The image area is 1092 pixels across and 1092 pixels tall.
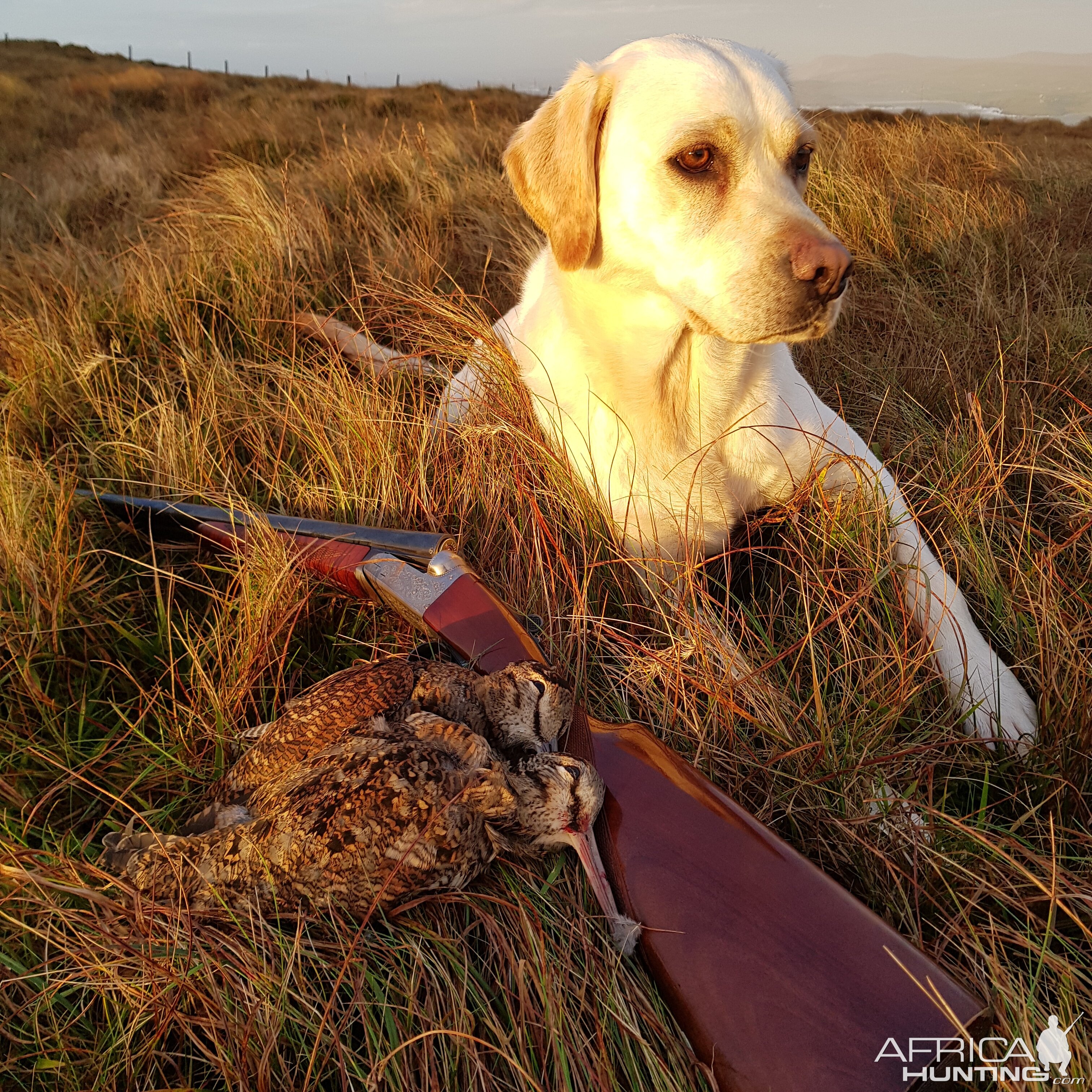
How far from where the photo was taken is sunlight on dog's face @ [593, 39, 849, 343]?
1.98 metres

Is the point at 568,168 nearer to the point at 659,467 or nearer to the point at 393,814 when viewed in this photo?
the point at 659,467

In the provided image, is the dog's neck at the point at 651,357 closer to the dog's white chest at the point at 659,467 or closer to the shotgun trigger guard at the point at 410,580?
the dog's white chest at the point at 659,467

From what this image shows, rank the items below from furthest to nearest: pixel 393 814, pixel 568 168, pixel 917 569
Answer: pixel 568 168
pixel 917 569
pixel 393 814

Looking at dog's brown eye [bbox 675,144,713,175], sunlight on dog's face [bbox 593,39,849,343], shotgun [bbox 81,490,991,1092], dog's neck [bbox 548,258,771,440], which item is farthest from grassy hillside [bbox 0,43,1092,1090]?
dog's brown eye [bbox 675,144,713,175]

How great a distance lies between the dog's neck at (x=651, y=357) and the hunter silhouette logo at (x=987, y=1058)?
5.36ft

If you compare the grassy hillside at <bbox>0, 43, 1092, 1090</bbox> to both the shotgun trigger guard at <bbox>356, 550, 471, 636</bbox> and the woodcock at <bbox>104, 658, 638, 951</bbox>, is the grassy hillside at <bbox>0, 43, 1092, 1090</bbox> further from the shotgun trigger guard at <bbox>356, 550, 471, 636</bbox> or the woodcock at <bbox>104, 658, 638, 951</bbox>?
the shotgun trigger guard at <bbox>356, 550, 471, 636</bbox>

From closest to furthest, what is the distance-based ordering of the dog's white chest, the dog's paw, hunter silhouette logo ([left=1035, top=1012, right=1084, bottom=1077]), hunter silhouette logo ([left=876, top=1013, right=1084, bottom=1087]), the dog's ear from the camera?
hunter silhouette logo ([left=876, top=1013, right=1084, bottom=1087])
hunter silhouette logo ([left=1035, top=1012, right=1084, bottom=1077])
the dog's paw
the dog's ear
the dog's white chest

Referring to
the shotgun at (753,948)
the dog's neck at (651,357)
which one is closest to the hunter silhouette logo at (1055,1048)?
the shotgun at (753,948)

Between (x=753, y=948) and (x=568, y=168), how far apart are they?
196 cm

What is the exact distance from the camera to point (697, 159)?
2.08 m

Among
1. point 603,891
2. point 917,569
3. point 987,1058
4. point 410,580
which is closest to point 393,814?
point 603,891

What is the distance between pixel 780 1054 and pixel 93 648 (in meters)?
1.95

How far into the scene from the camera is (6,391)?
3.49 m

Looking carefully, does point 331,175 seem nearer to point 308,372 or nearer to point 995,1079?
point 308,372
